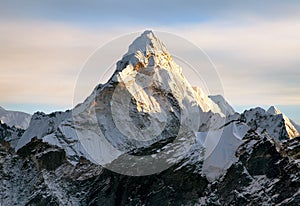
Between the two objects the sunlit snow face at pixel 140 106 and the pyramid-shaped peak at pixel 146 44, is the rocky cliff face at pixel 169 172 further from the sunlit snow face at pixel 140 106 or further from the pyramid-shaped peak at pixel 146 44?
the pyramid-shaped peak at pixel 146 44

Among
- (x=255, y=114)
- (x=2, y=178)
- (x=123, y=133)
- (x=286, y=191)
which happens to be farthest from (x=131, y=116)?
(x=286, y=191)

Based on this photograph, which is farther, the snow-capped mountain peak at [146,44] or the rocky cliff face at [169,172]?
the snow-capped mountain peak at [146,44]

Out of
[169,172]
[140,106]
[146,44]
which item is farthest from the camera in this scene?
[146,44]

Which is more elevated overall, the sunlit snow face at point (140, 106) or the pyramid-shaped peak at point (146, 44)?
the pyramid-shaped peak at point (146, 44)

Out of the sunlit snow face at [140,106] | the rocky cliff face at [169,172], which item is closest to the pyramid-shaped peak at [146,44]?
the sunlit snow face at [140,106]

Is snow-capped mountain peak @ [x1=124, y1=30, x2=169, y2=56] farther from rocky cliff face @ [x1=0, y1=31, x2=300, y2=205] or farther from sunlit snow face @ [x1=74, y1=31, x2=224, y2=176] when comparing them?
rocky cliff face @ [x1=0, y1=31, x2=300, y2=205]

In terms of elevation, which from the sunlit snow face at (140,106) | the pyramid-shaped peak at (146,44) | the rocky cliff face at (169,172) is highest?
the pyramid-shaped peak at (146,44)

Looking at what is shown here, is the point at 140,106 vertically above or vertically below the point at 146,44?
below

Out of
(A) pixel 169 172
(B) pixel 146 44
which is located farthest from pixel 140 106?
(A) pixel 169 172

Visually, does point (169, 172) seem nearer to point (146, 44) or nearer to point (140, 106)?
point (140, 106)
